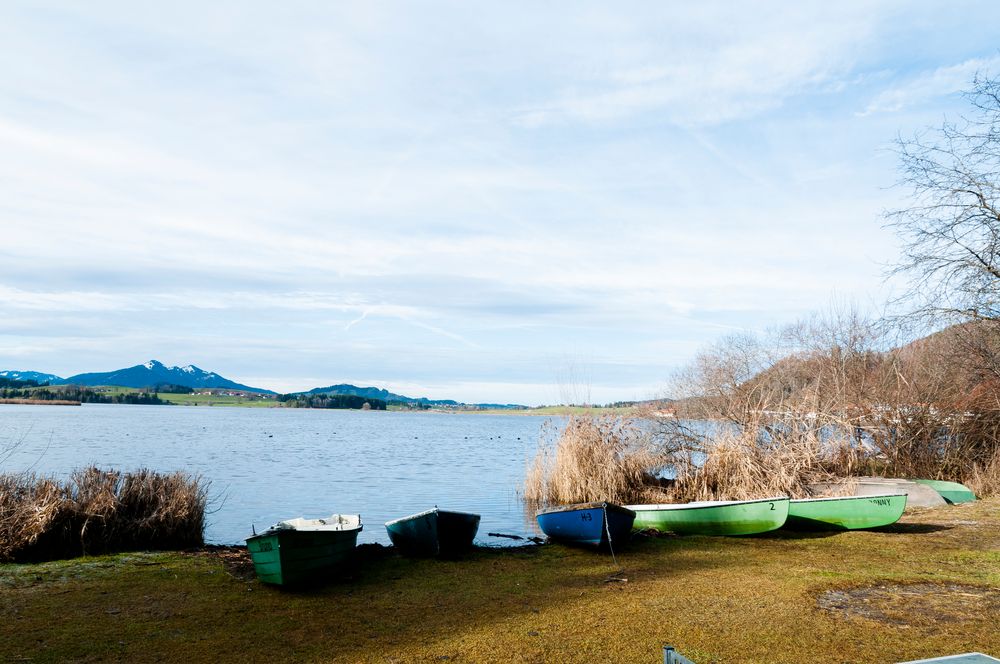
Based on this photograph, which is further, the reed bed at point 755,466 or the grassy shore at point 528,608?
the reed bed at point 755,466

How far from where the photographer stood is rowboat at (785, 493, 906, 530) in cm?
1276

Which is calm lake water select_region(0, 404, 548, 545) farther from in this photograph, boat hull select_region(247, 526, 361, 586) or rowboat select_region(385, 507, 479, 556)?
boat hull select_region(247, 526, 361, 586)

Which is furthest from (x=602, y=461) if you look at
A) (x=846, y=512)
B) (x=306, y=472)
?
(x=306, y=472)

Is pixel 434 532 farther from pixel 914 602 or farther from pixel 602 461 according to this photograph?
pixel 602 461

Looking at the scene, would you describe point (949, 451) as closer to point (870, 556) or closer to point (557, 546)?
point (870, 556)

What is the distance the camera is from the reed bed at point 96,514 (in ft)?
33.5

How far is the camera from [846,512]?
43.3 feet

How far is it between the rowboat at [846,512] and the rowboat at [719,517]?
1136mm

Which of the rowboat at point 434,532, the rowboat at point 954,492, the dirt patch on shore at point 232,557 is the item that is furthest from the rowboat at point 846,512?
the dirt patch on shore at point 232,557

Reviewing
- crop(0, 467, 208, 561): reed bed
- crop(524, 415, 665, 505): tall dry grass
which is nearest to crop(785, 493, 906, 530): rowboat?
crop(524, 415, 665, 505): tall dry grass

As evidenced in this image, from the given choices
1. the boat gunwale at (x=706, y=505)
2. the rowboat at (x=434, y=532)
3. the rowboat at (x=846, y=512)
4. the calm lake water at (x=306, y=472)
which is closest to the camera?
the rowboat at (x=434, y=532)

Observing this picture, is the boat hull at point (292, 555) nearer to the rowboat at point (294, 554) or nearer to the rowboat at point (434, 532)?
the rowboat at point (294, 554)

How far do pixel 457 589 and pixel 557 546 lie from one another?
378cm

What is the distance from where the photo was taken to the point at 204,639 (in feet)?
22.6
